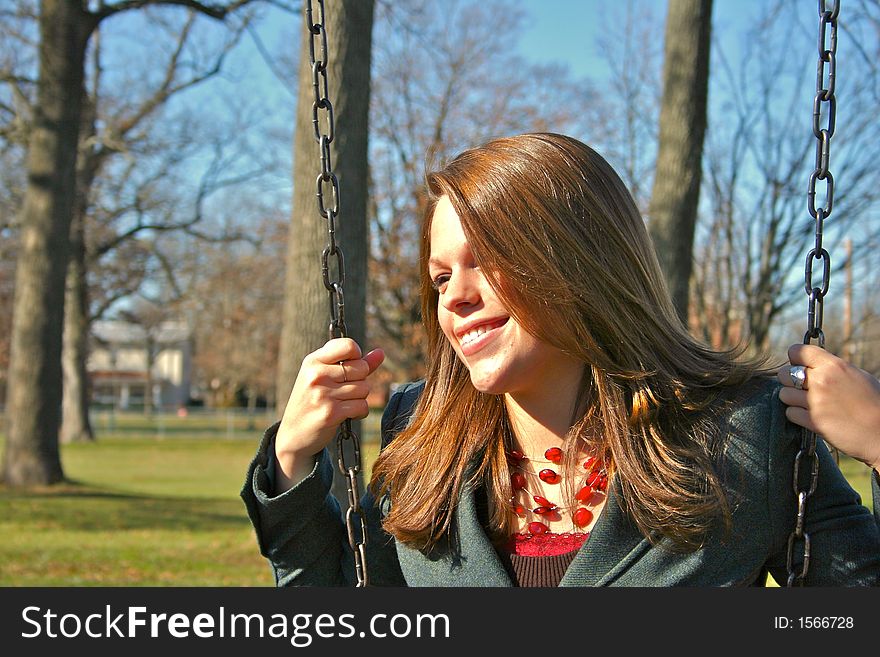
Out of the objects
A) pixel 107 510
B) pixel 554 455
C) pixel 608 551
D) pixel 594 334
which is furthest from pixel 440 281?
pixel 107 510

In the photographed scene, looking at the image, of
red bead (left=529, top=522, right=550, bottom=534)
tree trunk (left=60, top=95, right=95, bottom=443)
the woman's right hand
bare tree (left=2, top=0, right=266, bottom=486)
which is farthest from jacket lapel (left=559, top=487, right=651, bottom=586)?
tree trunk (left=60, top=95, right=95, bottom=443)

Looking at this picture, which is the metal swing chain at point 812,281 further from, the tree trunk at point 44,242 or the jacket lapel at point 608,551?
the tree trunk at point 44,242

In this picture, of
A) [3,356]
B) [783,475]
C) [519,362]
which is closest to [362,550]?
[519,362]

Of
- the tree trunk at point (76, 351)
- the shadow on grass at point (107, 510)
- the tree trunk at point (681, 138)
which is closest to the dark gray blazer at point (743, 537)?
the tree trunk at point (681, 138)

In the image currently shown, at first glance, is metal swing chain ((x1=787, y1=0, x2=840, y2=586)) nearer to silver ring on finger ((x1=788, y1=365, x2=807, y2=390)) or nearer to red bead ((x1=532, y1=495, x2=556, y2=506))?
silver ring on finger ((x1=788, y1=365, x2=807, y2=390))

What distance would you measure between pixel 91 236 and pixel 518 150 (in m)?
26.2

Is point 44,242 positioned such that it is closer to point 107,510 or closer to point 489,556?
point 107,510

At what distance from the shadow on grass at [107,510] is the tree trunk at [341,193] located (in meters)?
5.38

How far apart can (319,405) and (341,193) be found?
3.47 m

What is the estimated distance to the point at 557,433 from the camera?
2332mm

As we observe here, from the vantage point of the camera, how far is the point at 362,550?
2260 mm

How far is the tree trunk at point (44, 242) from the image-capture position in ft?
44.7

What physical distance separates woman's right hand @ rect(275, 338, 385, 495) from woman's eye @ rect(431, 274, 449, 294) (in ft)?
0.70

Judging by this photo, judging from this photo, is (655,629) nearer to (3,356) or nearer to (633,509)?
(633,509)
